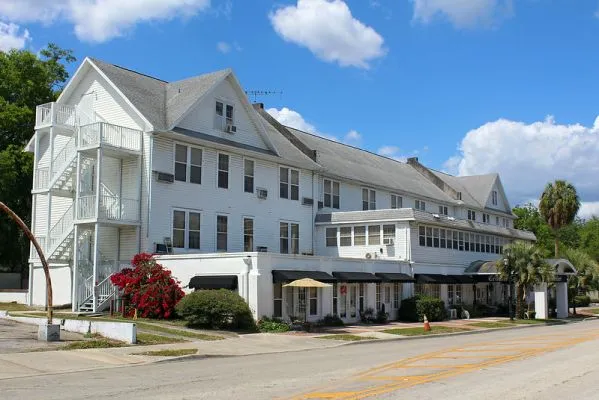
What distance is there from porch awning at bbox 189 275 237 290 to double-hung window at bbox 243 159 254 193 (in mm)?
7980

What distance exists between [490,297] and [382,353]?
31.4 meters

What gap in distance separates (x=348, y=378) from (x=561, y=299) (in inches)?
1529

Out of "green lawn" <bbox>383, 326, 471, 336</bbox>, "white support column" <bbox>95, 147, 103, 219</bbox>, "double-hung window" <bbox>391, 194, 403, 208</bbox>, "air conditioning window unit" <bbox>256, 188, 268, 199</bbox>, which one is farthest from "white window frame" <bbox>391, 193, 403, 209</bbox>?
"white support column" <bbox>95, 147, 103, 219</bbox>

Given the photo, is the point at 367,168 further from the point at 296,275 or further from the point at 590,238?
the point at 590,238

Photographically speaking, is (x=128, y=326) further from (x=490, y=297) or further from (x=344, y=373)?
(x=490, y=297)

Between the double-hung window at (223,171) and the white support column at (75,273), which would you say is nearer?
the white support column at (75,273)

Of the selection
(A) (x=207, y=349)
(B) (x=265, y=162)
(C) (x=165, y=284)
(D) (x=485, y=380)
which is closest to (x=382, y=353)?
(A) (x=207, y=349)

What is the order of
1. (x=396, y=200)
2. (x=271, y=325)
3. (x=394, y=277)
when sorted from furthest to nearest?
(x=396, y=200) → (x=394, y=277) → (x=271, y=325)

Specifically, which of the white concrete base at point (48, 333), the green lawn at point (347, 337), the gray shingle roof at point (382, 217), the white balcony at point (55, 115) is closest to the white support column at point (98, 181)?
the white balcony at point (55, 115)

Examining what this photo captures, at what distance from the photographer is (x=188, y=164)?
108 ft

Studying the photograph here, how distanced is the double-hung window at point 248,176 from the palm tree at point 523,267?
54.2 feet

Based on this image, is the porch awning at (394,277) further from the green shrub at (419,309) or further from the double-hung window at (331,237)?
the double-hung window at (331,237)

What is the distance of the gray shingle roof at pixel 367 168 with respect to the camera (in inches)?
1772

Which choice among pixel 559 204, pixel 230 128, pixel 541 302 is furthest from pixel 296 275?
pixel 559 204
